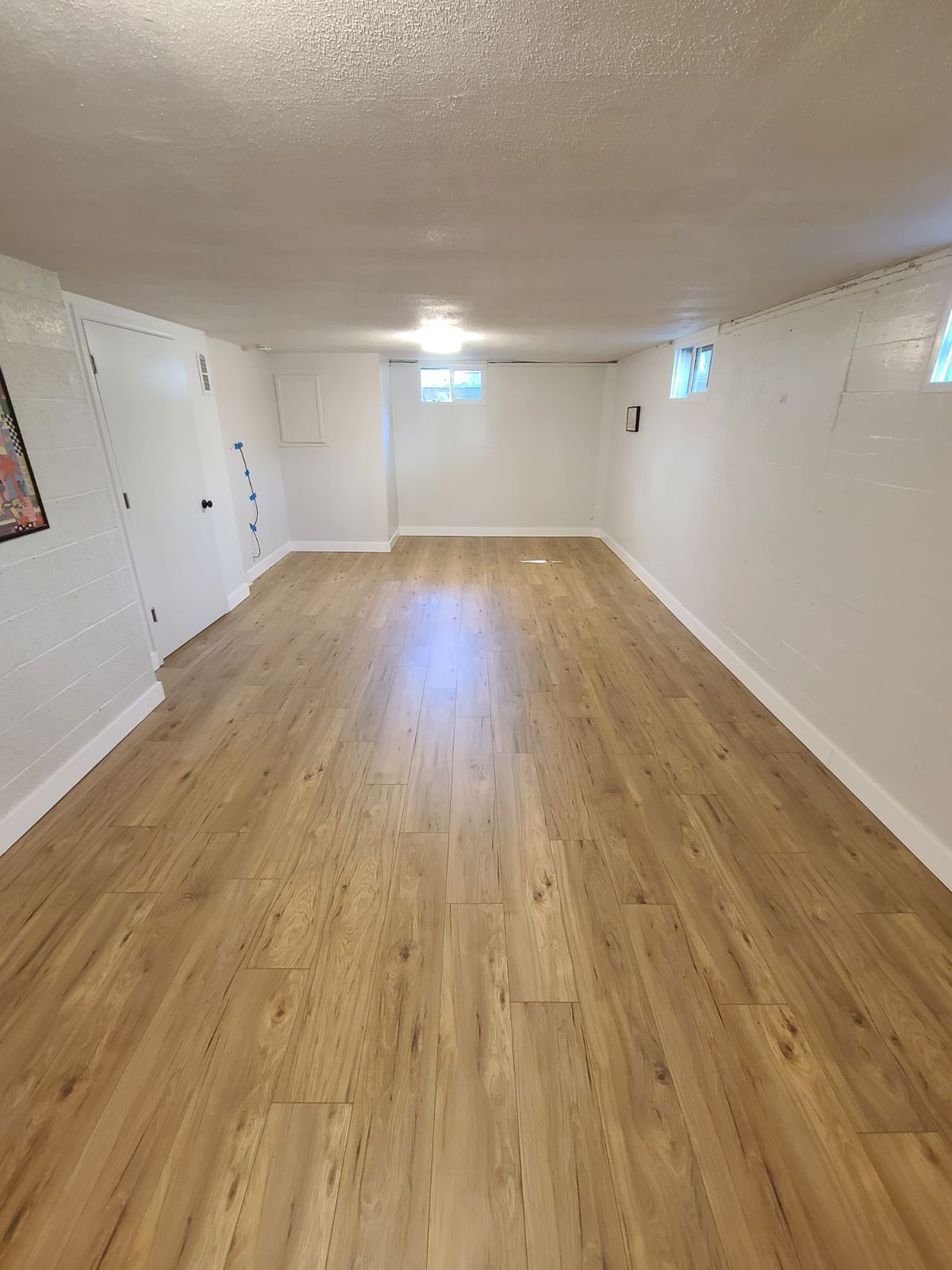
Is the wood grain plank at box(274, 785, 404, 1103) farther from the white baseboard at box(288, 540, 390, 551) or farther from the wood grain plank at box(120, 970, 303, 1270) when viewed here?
the white baseboard at box(288, 540, 390, 551)

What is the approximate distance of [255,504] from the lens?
17.1ft

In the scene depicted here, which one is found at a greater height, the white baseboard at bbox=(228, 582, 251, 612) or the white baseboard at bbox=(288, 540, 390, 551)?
the white baseboard at bbox=(288, 540, 390, 551)

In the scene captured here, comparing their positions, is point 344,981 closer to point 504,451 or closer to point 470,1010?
point 470,1010

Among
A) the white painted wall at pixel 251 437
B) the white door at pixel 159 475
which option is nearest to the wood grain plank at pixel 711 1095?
the white door at pixel 159 475

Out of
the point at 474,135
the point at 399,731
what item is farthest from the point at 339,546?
the point at 474,135

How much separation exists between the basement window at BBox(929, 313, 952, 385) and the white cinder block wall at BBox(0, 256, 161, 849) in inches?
139

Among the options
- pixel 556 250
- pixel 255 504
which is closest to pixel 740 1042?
pixel 556 250

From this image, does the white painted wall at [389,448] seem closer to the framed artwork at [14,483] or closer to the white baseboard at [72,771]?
the white baseboard at [72,771]

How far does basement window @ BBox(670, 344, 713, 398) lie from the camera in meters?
4.00

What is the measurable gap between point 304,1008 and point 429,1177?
52cm

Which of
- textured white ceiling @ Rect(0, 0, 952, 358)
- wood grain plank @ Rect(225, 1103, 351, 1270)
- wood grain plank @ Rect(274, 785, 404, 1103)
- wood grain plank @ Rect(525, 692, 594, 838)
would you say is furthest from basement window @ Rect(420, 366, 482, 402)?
wood grain plank @ Rect(225, 1103, 351, 1270)

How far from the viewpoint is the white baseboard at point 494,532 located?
6.96 m

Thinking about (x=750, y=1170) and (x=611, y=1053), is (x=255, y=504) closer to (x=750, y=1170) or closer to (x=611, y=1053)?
(x=611, y=1053)

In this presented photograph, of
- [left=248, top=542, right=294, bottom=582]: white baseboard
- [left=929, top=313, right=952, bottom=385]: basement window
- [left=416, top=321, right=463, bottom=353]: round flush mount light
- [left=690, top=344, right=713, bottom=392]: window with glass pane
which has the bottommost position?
[left=248, top=542, right=294, bottom=582]: white baseboard
